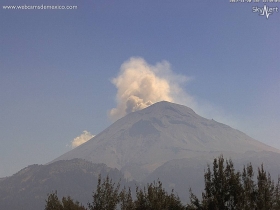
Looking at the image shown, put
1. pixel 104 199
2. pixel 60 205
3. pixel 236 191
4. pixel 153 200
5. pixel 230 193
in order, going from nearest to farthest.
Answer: pixel 236 191
pixel 230 193
pixel 153 200
pixel 104 199
pixel 60 205

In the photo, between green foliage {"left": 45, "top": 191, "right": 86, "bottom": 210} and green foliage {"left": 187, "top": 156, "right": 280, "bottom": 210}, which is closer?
green foliage {"left": 187, "top": 156, "right": 280, "bottom": 210}

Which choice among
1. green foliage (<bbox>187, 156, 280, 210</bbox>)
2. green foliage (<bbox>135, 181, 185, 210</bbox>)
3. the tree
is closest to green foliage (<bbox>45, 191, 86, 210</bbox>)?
the tree

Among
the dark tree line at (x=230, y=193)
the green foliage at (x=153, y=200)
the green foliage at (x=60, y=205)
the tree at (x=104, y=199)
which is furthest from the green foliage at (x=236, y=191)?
the green foliage at (x=60, y=205)

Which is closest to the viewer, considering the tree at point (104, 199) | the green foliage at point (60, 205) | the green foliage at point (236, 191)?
the green foliage at point (236, 191)

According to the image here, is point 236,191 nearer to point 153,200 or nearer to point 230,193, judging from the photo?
point 230,193

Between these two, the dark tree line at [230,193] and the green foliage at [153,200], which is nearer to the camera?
the dark tree line at [230,193]

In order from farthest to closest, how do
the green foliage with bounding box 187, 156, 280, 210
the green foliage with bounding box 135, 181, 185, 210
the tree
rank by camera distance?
the tree < the green foliage with bounding box 135, 181, 185, 210 < the green foliage with bounding box 187, 156, 280, 210

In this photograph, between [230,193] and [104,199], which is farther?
[104,199]

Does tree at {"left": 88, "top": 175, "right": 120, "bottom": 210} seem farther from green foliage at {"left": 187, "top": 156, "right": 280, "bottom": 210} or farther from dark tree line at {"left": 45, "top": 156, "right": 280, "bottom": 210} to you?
green foliage at {"left": 187, "top": 156, "right": 280, "bottom": 210}

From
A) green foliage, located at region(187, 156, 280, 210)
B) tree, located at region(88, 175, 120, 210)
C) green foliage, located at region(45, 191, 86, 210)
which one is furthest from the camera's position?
green foliage, located at region(45, 191, 86, 210)

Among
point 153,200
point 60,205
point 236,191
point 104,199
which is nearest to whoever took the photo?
point 236,191

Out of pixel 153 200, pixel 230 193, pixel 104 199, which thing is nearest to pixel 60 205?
pixel 104 199

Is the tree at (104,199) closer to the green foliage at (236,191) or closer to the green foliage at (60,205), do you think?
the green foliage at (236,191)

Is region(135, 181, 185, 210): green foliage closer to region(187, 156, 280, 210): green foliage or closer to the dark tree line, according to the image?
the dark tree line
